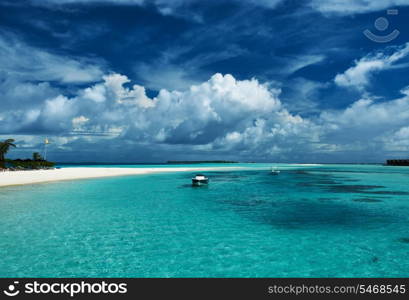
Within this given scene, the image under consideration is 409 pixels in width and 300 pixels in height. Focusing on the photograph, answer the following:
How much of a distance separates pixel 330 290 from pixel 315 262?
3.55m

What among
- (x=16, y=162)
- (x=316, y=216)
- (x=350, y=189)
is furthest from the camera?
(x=16, y=162)

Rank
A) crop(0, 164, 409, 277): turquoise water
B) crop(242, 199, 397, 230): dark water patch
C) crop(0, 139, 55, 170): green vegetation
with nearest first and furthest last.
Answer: crop(0, 164, 409, 277): turquoise water
crop(242, 199, 397, 230): dark water patch
crop(0, 139, 55, 170): green vegetation

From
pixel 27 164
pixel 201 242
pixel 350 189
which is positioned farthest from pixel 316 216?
pixel 27 164

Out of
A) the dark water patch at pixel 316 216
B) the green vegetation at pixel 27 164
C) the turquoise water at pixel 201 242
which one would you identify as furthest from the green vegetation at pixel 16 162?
the dark water patch at pixel 316 216

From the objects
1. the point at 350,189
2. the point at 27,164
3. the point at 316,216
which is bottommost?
the point at 350,189

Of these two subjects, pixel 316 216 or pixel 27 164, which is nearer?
pixel 316 216

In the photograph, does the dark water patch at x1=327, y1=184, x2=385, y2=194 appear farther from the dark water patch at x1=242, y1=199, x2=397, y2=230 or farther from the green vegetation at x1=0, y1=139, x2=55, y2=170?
the green vegetation at x1=0, y1=139, x2=55, y2=170

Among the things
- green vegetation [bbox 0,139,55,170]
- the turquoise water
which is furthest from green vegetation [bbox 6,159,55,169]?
the turquoise water

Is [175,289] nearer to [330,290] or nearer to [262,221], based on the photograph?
[330,290]

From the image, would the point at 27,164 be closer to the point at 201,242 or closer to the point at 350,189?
the point at 201,242

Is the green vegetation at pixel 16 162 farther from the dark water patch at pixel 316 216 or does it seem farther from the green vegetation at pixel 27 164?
the dark water patch at pixel 316 216

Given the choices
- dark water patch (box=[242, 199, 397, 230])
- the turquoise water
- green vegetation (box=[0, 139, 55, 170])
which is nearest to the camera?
the turquoise water

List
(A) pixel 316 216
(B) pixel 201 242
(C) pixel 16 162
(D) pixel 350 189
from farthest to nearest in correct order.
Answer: (C) pixel 16 162
(D) pixel 350 189
(A) pixel 316 216
(B) pixel 201 242

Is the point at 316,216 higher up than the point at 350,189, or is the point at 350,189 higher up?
the point at 316,216
